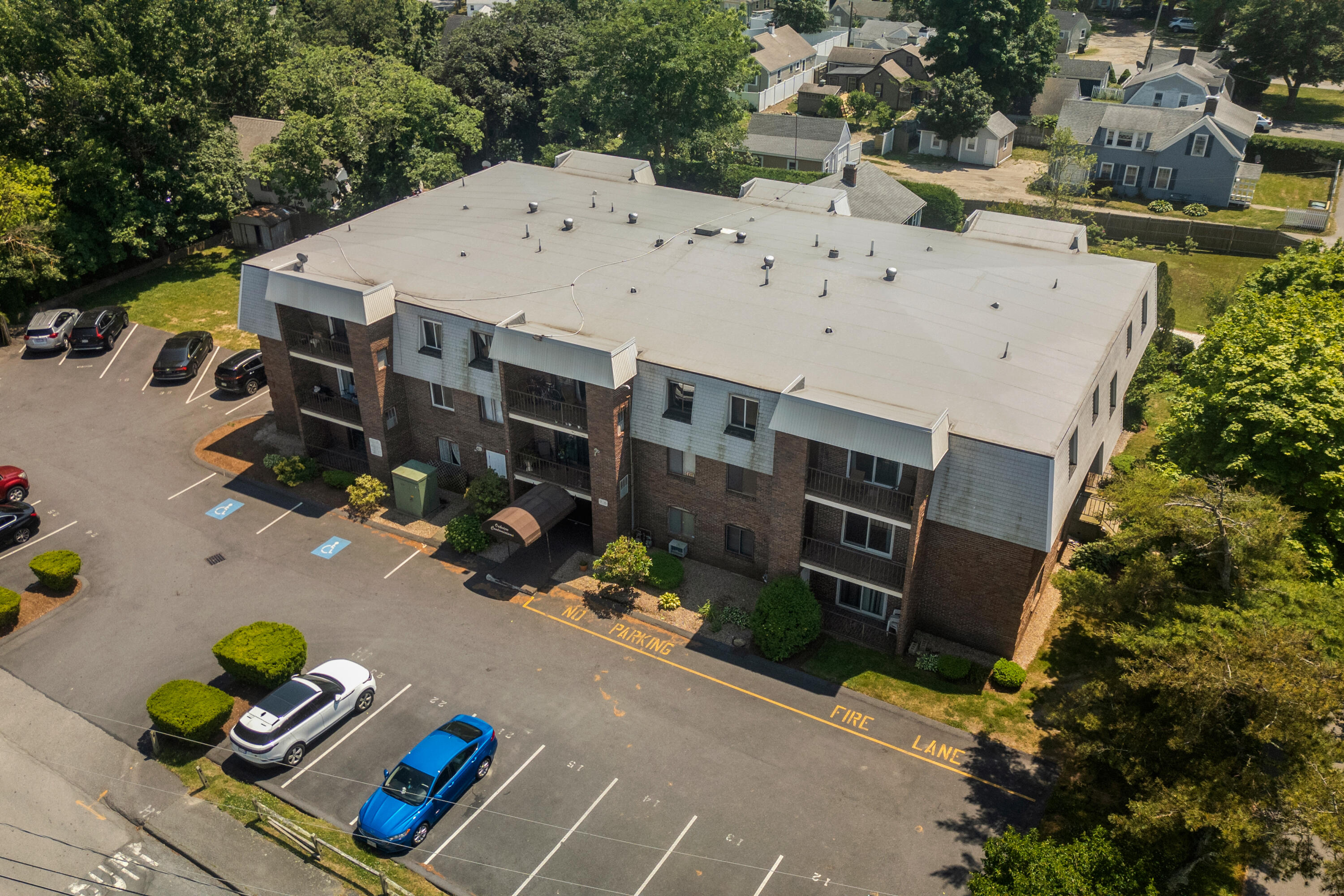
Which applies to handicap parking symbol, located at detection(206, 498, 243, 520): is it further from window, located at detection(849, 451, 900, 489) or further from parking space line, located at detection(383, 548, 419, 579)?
window, located at detection(849, 451, 900, 489)

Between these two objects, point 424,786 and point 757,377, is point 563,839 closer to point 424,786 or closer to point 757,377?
point 424,786

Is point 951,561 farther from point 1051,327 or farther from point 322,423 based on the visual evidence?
point 322,423

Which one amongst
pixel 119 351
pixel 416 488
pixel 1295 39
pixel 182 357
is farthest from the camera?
pixel 1295 39

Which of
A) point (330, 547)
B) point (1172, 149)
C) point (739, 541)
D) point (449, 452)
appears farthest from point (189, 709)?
point (1172, 149)

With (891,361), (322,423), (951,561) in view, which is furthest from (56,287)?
(951,561)

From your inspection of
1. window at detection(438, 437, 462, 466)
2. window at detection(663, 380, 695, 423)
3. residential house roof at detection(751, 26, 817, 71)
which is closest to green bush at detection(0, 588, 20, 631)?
window at detection(438, 437, 462, 466)

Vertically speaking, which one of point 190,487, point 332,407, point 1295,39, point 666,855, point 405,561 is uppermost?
point 1295,39

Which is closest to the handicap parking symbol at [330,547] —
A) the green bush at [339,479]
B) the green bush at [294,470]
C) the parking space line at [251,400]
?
the green bush at [339,479]
